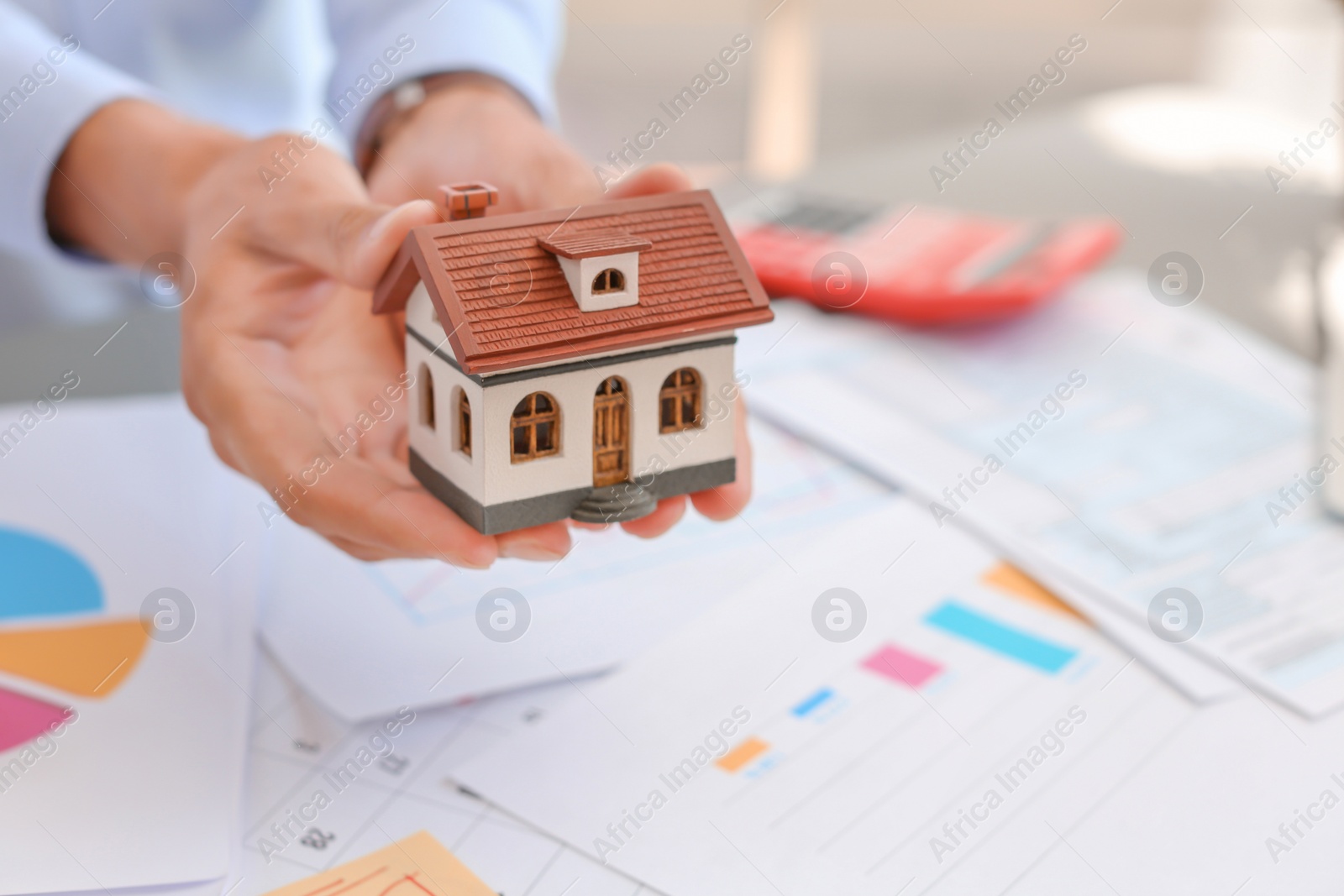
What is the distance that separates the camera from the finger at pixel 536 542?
2.81 feet

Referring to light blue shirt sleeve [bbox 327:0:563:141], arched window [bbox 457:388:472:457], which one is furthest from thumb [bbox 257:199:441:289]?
light blue shirt sleeve [bbox 327:0:563:141]

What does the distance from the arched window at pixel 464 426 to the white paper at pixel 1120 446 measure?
0.53 meters

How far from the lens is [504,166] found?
3.69ft

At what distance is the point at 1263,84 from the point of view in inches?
170

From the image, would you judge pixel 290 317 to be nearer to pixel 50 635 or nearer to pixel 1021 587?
pixel 50 635

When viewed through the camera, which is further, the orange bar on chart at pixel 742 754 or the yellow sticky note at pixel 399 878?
the orange bar on chart at pixel 742 754

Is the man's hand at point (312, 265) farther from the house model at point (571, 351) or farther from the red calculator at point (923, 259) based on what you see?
the red calculator at point (923, 259)

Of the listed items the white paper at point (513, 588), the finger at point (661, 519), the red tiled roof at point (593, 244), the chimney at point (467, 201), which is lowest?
the white paper at point (513, 588)

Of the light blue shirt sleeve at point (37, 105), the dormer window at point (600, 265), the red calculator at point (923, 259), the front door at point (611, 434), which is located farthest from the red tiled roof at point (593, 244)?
the red calculator at point (923, 259)

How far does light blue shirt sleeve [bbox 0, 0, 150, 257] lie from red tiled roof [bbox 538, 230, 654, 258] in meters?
0.63

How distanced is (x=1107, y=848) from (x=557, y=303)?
525 mm

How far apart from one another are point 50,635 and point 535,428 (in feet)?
1.54

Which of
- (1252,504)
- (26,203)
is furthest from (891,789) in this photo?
(26,203)

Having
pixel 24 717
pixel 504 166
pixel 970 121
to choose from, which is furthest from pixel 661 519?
pixel 970 121
